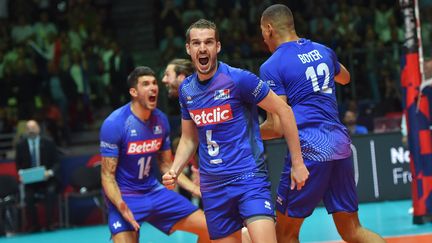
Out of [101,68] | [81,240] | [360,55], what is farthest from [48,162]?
[360,55]

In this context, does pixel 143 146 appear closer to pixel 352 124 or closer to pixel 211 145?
pixel 211 145

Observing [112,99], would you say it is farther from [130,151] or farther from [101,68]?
[130,151]

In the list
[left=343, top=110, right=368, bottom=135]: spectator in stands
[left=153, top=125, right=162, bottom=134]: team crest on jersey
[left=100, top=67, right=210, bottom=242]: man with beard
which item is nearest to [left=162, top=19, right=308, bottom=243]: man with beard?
[left=100, top=67, right=210, bottom=242]: man with beard

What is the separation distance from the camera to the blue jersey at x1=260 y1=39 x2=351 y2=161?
6.84 metres

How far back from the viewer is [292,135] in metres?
6.25

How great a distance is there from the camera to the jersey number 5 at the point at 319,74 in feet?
22.6

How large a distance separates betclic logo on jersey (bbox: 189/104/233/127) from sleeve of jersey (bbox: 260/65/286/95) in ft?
1.87

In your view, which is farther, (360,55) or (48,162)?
(360,55)

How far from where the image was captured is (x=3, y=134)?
61.4ft

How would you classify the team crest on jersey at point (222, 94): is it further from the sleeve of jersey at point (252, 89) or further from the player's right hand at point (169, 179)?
the player's right hand at point (169, 179)

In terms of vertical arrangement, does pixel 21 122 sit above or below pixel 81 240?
above

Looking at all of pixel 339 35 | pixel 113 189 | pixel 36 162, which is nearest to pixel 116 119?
pixel 113 189

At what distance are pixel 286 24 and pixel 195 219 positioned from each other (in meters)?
2.26

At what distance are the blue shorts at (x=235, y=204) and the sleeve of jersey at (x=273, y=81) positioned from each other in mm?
756
